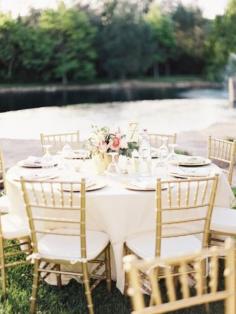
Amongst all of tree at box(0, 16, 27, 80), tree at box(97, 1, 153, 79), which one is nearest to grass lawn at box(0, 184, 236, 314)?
tree at box(0, 16, 27, 80)

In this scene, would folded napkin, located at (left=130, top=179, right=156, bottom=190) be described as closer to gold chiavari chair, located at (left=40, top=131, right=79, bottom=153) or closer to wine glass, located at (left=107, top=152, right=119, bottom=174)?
wine glass, located at (left=107, top=152, right=119, bottom=174)

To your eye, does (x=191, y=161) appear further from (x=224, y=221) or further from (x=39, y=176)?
(x=39, y=176)

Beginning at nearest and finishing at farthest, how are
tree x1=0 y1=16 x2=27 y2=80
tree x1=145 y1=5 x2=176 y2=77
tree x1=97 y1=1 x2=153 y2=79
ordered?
tree x1=0 y1=16 x2=27 y2=80
tree x1=97 y1=1 x2=153 y2=79
tree x1=145 y1=5 x2=176 y2=77

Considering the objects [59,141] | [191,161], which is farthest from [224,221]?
[59,141]

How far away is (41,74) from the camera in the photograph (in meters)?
45.8

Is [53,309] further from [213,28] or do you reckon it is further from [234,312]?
[213,28]

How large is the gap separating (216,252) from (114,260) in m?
2.09

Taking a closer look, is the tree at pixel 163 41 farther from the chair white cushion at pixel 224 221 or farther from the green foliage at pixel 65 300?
the green foliage at pixel 65 300

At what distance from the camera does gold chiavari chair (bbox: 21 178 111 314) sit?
3049 mm

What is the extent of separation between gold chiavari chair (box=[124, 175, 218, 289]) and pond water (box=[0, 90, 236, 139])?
41.0 ft

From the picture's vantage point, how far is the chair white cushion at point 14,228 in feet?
11.3

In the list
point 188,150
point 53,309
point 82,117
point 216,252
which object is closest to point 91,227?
point 53,309

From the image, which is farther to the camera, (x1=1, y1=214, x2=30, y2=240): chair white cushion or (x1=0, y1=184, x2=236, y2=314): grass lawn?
(x1=1, y1=214, x2=30, y2=240): chair white cushion

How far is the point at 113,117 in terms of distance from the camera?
22.9 metres
